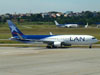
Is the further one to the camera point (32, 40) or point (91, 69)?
point (32, 40)

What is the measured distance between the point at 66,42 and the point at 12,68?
3392cm

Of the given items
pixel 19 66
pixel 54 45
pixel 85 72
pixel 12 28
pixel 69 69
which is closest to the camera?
pixel 85 72

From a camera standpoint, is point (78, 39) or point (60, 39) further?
point (60, 39)

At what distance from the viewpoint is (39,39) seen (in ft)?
220

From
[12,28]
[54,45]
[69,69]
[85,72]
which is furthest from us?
[12,28]

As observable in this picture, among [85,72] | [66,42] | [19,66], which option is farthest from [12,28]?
[85,72]

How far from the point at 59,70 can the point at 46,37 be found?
35576 mm

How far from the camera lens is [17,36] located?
6894 centimetres

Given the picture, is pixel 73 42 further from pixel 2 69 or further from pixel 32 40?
pixel 2 69

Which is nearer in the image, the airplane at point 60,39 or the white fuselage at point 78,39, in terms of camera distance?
the white fuselage at point 78,39

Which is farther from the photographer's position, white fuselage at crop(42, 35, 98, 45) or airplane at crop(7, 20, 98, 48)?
airplane at crop(7, 20, 98, 48)

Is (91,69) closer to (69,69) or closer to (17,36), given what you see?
(69,69)

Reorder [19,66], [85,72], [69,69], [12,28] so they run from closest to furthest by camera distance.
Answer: [85,72] → [69,69] → [19,66] → [12,28]

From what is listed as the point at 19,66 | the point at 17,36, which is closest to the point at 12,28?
the point at 17,36
